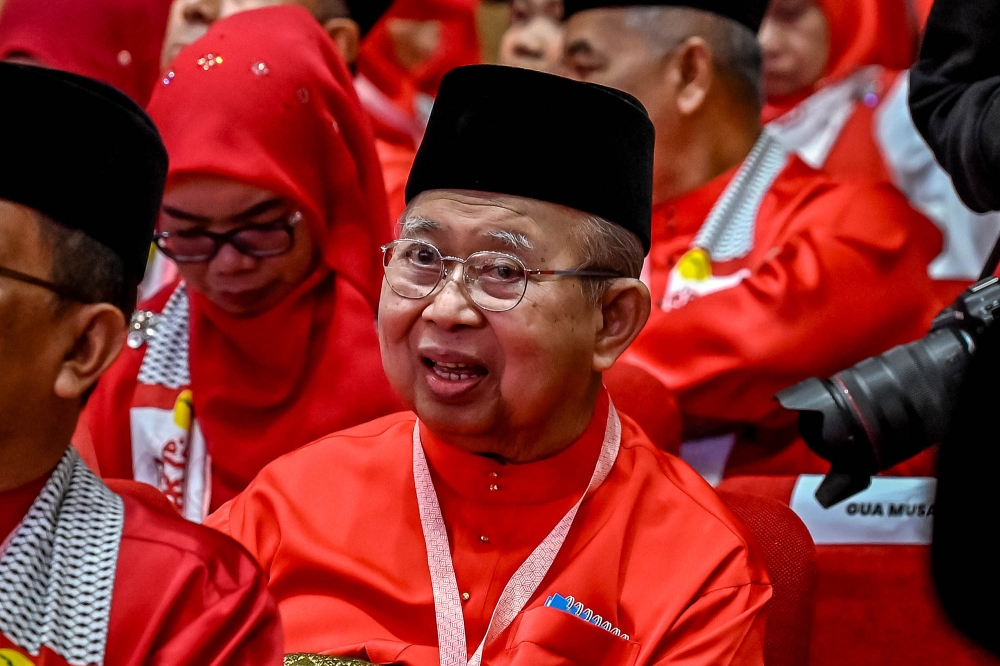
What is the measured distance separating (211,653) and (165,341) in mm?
1290

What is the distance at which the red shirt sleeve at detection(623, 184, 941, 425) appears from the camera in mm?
2959

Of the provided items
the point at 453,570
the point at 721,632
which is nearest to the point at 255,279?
the point at 453,570

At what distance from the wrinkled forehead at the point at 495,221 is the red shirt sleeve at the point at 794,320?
1.14 metres

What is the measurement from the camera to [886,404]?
214 centimetres

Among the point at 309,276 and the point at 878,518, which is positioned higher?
the point at 309,276

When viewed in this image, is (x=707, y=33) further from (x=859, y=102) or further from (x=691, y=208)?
(x=859, y=102)

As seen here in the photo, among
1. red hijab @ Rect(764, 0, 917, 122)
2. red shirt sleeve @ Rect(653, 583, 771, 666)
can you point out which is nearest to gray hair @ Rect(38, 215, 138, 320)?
red shirt sleeve @ Rect(653, 583, 771, 666)

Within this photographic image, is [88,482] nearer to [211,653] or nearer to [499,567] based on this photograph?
[211,653]

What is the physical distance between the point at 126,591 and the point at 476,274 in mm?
631

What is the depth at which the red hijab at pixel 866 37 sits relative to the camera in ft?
14.0

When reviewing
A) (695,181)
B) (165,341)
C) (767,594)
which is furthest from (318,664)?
(695,181)

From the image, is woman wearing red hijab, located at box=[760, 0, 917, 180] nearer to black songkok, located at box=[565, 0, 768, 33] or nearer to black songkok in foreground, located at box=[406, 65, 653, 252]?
black songkok, located at box=[565, 0, 768, 33]

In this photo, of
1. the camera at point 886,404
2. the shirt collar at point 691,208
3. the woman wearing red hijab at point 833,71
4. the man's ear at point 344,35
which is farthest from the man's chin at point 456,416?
the woman wearing red hijab at point 833,71

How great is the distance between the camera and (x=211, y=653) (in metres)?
1.55
